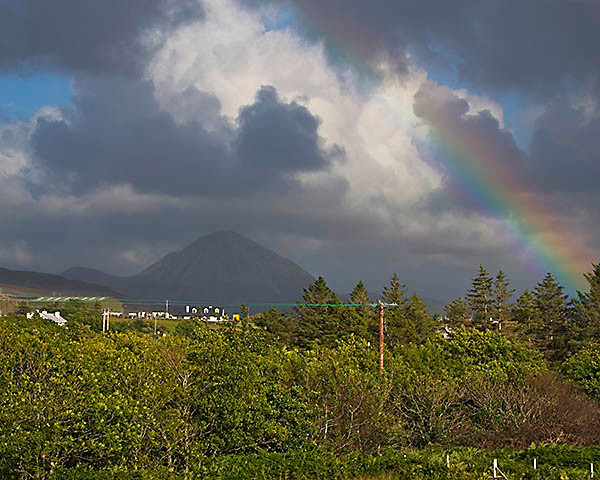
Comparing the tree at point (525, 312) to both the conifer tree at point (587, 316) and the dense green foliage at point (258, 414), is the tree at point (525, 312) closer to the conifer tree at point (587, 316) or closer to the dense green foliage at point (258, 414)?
the conifer tree at point (587, 316)

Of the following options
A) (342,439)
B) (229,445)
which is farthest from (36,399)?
(342,439)

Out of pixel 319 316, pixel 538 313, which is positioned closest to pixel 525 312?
pixel 538 313

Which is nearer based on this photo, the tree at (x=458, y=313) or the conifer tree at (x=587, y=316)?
the conifer tree at (x=587, y=316)

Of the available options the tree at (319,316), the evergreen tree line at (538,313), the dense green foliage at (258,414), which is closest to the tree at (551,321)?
the evergreen tree line at (538,313)

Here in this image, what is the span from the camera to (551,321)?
276 ft

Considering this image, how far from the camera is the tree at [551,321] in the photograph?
78688mm

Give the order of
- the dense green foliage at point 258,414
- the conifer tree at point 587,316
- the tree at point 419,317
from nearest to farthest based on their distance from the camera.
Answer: the dense green foliage at point 258,414, the conifer tree at point 587,316, the tree at point 419,317

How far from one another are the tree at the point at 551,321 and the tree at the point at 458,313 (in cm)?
968

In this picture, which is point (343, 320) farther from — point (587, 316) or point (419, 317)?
point (587, 316)

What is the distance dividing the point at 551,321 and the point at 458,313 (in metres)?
14.6

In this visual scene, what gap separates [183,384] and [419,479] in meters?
9.38

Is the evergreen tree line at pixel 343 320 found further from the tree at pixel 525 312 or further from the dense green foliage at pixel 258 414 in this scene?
the dense green foliage at pixel 258 414

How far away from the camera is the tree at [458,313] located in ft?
300

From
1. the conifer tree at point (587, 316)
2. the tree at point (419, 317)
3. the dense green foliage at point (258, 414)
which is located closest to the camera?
the dense green foliage at point (258, 414)
